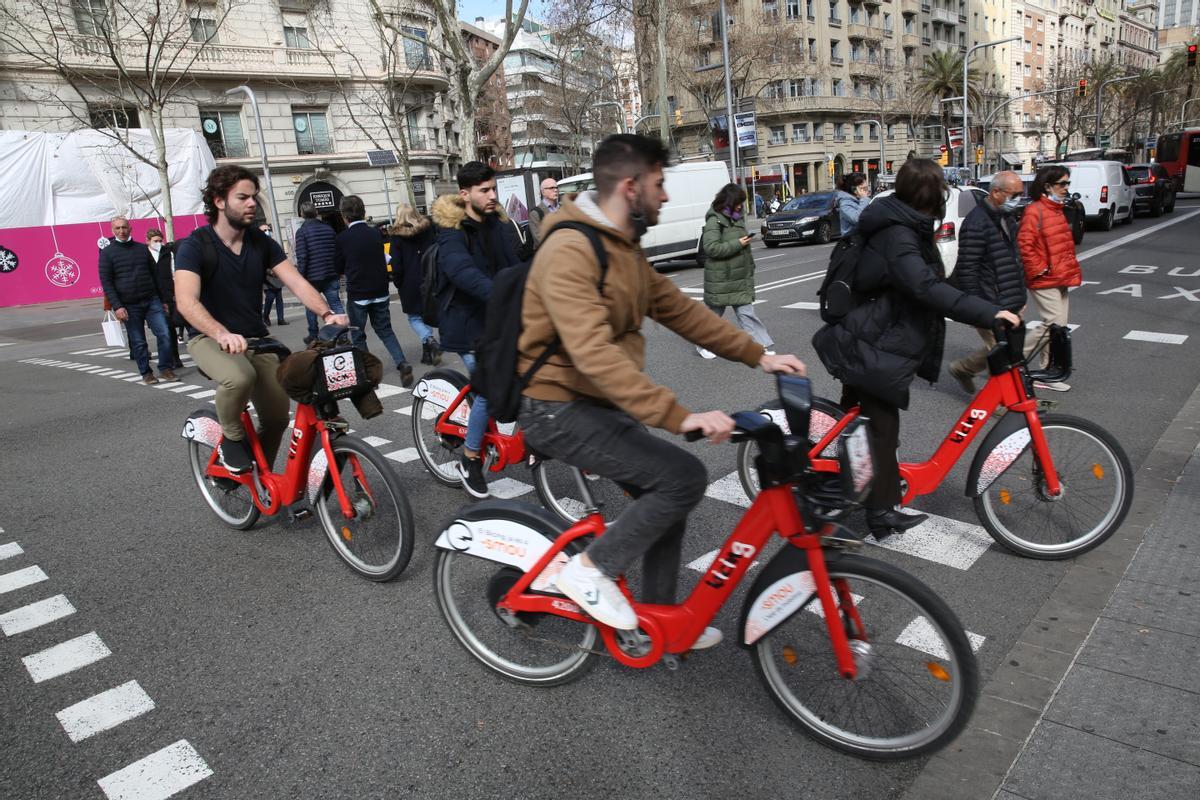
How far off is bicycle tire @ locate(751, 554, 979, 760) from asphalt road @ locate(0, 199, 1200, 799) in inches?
4.0

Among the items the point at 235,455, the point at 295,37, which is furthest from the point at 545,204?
the point at 295,37

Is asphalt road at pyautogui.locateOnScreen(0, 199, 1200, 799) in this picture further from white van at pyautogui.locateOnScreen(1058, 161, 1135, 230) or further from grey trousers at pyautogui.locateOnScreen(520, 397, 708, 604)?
white van at pyautogui.locateOnScreen(1058, 161, 1135, 230)

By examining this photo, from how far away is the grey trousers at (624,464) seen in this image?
2455mm

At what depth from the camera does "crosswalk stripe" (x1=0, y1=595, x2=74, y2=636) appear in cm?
372

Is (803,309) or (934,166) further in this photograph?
(803,309)

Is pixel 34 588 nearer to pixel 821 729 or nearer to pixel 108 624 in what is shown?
pixel 108 624

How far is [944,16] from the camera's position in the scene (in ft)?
233

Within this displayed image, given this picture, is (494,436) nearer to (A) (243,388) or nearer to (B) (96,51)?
(A) (243,388)

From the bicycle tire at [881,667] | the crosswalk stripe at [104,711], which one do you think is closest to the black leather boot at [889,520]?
the bicycle tire at [881,667]

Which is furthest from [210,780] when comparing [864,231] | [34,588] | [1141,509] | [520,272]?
[1141,509]

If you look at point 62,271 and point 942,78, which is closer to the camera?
point 62,271

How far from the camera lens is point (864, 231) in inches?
148

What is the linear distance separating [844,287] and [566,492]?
1940 mm

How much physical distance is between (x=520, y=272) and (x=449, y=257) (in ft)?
7.88
